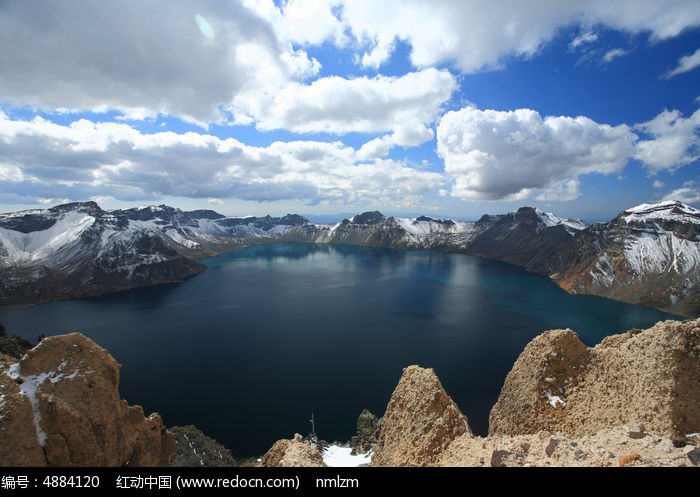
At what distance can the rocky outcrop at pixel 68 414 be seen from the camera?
20.2 metres

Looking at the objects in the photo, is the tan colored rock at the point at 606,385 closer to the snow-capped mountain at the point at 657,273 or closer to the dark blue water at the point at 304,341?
the dark blue water at the point at 304,341

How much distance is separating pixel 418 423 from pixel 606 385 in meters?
15.7

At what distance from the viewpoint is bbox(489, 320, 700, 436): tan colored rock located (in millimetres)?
21859

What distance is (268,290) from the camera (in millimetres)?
187625

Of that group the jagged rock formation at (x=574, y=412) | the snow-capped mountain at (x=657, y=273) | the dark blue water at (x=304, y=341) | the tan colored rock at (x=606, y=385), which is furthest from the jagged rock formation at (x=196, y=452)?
the snow-capped mountain at (x=657, y=273)

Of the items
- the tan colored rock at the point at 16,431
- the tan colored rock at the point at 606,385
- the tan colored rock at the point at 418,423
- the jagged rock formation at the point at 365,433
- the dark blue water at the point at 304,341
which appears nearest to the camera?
the tan colored rock at the point at 16,431

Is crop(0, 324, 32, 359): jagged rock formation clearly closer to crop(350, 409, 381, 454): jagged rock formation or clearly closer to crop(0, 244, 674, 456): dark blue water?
crop(0, 244, 674, 456): dark blue water

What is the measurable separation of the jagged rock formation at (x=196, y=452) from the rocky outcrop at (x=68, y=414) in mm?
11049

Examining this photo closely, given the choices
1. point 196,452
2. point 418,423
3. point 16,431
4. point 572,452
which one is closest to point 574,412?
point 572,452

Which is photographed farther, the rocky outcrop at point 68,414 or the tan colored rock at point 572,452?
the rocky outcrop at point 68,414

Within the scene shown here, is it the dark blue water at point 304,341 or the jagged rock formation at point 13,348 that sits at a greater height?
the jagged rock formation at point 13,348

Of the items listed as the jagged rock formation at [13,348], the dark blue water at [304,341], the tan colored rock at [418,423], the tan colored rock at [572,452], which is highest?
the tan colored rock at [572,452]
